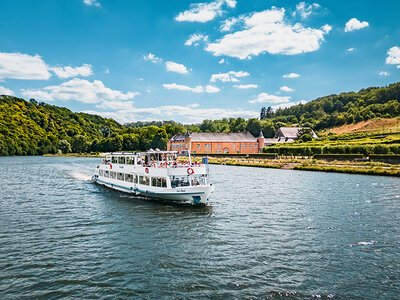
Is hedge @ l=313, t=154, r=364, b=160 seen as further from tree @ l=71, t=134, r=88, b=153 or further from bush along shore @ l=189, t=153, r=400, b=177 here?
tree @ l=71, t=134, r=88, b=153

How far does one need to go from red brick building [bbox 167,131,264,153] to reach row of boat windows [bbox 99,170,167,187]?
101 metres

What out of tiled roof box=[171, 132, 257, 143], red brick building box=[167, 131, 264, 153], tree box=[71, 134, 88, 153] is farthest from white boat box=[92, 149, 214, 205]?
tree box=[71, 134, 88, 153]

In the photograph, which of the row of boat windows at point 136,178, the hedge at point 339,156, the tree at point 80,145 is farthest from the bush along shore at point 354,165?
the tree at point 80,145

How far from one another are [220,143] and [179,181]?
117570 mm

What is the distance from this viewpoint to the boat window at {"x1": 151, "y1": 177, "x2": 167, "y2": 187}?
30538mm

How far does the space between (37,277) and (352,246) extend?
1728cm

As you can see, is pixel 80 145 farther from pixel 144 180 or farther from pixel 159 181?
pixel 159 181

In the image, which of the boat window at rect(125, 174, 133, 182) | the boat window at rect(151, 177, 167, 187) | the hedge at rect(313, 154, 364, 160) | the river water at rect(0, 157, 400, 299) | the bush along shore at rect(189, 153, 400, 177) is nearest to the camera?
the river water at rect(0, 157, 400, 299)

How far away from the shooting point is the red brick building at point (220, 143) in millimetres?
145500

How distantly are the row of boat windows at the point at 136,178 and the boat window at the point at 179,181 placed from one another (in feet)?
3.16

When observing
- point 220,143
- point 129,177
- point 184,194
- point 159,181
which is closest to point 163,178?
point 159,181

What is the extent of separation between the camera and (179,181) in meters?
30.1

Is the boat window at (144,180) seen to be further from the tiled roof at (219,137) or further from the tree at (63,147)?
the tree at (63,147)

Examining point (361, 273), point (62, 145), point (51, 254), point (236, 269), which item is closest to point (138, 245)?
point (51, 254)
